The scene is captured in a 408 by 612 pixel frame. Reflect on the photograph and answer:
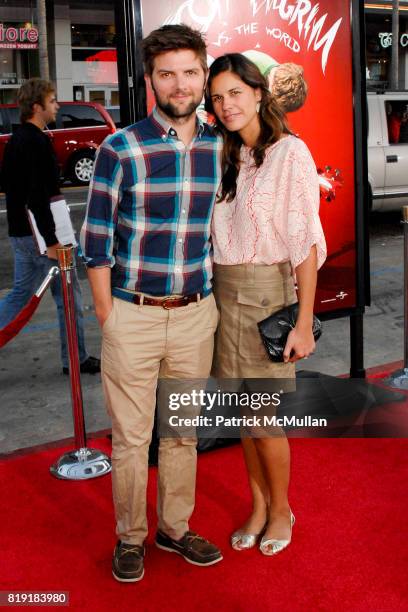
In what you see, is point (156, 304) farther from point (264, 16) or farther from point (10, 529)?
point (264, 16)

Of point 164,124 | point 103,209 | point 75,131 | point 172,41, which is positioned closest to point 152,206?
point 103,209

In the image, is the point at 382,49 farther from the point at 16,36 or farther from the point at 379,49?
the point at 16,36

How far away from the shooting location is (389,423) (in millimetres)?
4227

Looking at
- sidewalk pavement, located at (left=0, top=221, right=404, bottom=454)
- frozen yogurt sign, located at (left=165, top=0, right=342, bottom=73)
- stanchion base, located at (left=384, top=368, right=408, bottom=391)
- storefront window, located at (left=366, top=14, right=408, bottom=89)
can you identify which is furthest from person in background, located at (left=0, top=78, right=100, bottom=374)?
storefront window, located at (left=366, top=14, right=408, bottom=89)

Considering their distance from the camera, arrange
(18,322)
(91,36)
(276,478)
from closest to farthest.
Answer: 1. (276,478)
2. (18,322)
3. (91,36)

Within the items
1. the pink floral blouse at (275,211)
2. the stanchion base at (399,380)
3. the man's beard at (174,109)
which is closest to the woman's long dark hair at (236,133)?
the pink floral blouse at (275,211)

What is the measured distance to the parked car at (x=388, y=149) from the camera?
9.87 m

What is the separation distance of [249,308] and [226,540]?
954mm

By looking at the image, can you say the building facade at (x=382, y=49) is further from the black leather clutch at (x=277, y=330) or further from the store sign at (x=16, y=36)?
the black leather clutch at (x=277, y=330)

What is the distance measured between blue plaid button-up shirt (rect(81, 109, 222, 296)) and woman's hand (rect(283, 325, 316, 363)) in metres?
0.39

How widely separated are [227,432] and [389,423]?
90cm

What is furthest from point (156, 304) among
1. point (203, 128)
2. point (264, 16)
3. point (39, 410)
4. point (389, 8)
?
point (389, 8)

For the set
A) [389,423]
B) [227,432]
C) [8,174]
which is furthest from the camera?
[8,174]

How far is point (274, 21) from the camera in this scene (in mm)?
3805
